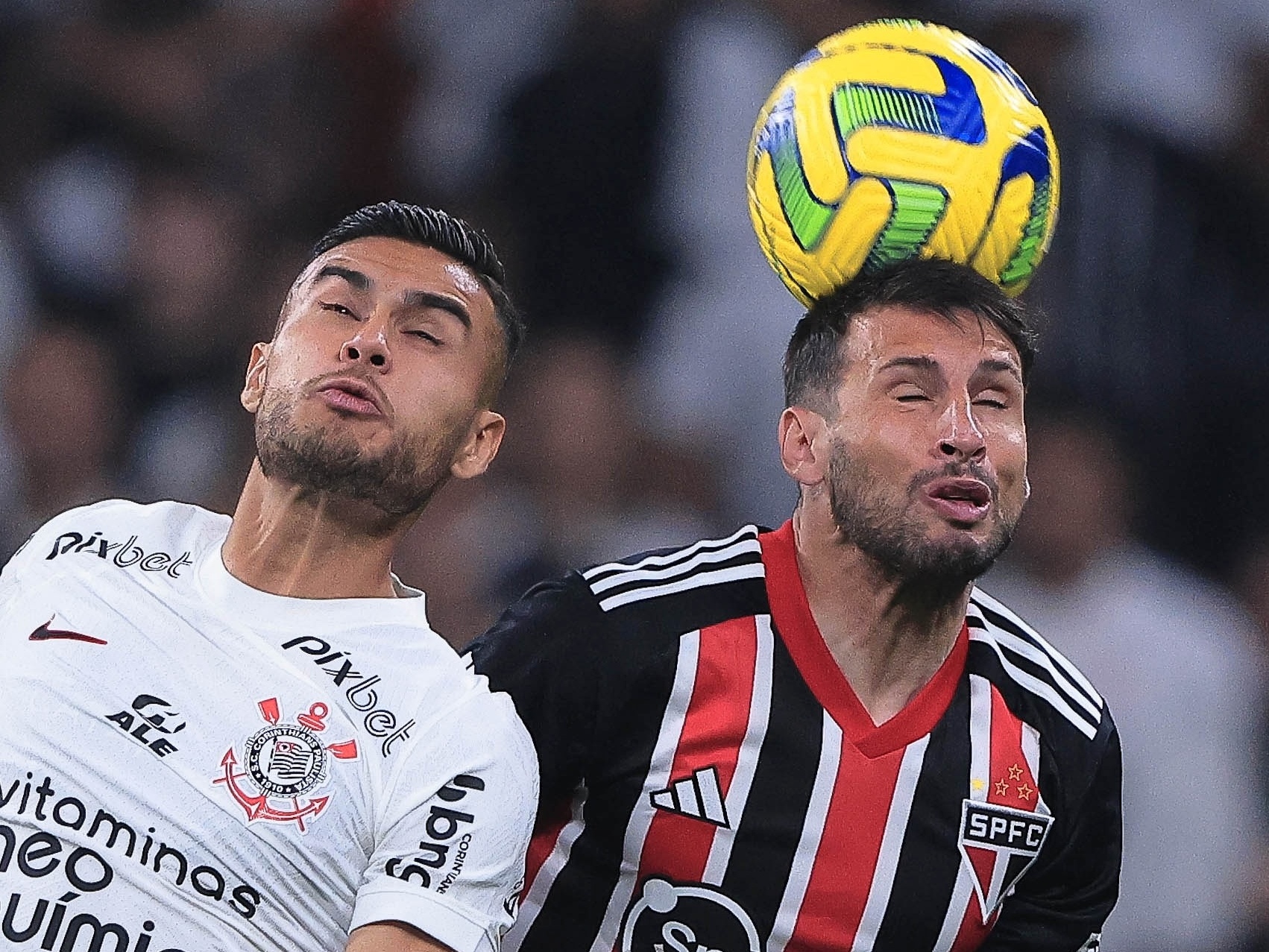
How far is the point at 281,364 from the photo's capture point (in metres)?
2.60

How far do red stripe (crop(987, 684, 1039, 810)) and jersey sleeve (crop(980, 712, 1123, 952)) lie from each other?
90 millimetres

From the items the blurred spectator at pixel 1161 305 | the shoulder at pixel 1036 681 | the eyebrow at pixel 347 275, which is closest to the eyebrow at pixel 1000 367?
the shoulder at pixel 1036 681

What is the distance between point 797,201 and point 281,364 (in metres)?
0.84

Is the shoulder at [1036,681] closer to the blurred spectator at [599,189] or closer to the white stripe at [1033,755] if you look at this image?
the white stripe at [1033,755]

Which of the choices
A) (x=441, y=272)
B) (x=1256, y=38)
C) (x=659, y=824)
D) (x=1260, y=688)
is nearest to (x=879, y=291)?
(x=441, y=272)

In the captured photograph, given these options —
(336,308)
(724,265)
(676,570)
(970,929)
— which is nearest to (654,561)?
(676,570)

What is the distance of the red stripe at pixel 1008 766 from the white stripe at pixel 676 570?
0.45 m

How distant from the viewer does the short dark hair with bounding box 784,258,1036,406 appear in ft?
9.09

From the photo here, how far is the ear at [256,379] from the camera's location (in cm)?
270

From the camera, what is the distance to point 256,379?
2752mm

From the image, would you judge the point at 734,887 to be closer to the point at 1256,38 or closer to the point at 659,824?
the point at 659,824

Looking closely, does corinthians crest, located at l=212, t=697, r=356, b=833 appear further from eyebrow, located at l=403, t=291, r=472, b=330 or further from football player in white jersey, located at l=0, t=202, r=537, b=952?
eyebrow, located at l=403, t=291, r=472, b=330

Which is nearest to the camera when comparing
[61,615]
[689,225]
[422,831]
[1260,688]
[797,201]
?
[422,831]

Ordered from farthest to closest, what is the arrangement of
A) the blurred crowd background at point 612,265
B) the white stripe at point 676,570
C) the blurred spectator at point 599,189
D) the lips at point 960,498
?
1. the blurred spectator at point 599,189
2. the blurred crowd background at point 612,265
3. the white stripe at point 676,570
4. the lips at point 960,498
